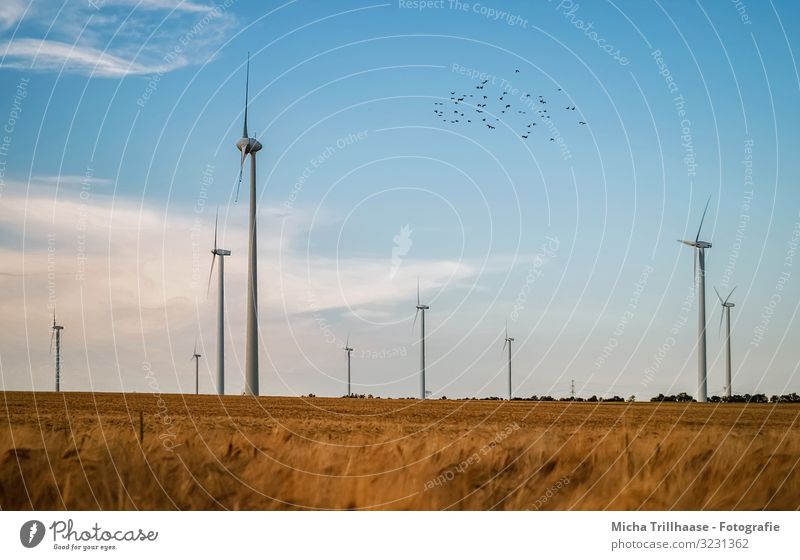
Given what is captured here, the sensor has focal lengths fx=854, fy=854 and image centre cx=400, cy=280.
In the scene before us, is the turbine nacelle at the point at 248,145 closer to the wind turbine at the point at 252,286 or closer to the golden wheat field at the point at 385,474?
the wind turbine at the point at 252,286

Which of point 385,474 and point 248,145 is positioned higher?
point 248,145

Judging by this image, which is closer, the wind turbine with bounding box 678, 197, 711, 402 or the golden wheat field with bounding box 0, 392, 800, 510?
the golden wheat field with bounding box 0, 392, 800, 510

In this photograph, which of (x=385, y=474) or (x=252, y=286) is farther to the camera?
(x=252, y=286)

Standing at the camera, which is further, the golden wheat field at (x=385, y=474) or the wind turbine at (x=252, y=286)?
the wind turbine at (x=252, y=286)

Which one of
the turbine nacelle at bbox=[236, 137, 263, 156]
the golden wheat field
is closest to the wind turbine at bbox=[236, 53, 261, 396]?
the turbine nacelle at bbox=[236, 137, 263, 156]

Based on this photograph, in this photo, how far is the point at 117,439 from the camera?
13.3 meters

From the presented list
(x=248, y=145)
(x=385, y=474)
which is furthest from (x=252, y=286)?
(x=385, y=474)

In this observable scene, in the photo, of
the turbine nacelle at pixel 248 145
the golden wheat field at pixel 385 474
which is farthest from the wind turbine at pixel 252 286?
the golden wheat field at pixel 385 474

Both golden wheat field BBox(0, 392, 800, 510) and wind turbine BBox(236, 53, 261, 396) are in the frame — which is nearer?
golden wheat field BBox(0, 392, 800, 510)

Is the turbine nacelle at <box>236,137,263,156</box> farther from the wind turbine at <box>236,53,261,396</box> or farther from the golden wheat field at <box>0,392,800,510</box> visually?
the golden wheat field at <box>0,392,800,510</box>

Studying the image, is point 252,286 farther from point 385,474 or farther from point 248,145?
point 385,474

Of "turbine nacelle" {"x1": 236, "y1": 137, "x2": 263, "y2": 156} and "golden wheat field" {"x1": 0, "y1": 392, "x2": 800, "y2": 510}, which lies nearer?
"golden wheat field" {"x1": 0, "y1": 392, "x2": 800, "y2": 510}

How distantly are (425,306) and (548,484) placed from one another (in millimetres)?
85503

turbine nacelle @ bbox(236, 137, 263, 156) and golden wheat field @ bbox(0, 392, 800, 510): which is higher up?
turbine nacelle @ bbox(236, 137, 263, 156)
